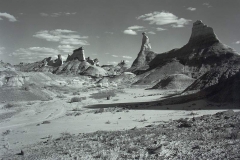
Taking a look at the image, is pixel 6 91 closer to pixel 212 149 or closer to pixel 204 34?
pixel 212 149

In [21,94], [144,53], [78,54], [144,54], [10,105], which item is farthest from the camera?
[78,54]

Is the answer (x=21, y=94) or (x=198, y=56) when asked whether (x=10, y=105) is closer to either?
(x=21, y=94)

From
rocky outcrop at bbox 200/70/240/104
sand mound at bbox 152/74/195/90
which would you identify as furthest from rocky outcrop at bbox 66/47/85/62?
rocky outcrop at bbox 200/70/240/104

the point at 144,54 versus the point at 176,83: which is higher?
the point at 144,54

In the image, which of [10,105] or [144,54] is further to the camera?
[144,54]

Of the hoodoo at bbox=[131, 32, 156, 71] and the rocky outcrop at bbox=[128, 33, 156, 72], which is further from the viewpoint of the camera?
the hoodoo at bbox=[131, 32, 156, 71]

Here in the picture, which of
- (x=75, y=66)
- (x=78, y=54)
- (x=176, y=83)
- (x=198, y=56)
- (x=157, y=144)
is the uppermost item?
(x=78, y=54)

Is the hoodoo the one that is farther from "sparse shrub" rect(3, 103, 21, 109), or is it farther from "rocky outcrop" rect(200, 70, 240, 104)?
"rocky outcrop" rect(200, 70, 240, 104)

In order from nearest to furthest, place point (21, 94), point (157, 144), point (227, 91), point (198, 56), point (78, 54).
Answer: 1. point (157, 144)
2. point (227, 91)
3. point (21, 94)
4. point (198, 56)
5. point (78, 54)

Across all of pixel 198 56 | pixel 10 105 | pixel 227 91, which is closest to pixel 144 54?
pixel 198 56

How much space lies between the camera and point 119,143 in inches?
424

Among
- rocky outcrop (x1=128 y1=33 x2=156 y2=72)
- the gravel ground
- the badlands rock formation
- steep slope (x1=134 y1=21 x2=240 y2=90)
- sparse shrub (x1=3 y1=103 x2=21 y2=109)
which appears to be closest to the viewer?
the gravel ground

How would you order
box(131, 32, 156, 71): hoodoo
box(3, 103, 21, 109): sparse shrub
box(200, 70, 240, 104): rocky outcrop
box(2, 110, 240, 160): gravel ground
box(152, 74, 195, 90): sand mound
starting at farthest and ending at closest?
box(131, 32, 156, 71): hoodoo → box(152, 74, 195, 90): sand mound → box(3, 103, 21, 109): sparse shrub → box(200, 70, 240, 104): rocky outcrop → box(2, 110, 240, 160): gravel ground

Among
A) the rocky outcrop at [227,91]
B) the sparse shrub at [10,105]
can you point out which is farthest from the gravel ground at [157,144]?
the sparse shrub at [10,105]
